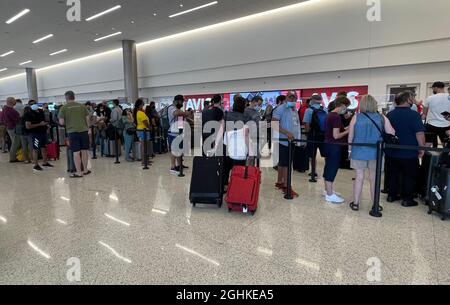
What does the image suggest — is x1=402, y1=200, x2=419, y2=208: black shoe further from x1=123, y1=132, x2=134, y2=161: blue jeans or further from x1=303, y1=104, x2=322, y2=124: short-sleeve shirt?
x1=123, y1=132, x2=134, y2=161: blue jeans

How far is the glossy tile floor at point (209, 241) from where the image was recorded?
215 cm

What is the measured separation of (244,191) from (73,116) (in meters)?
3.70

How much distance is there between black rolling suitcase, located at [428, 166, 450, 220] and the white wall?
7814 millimetres

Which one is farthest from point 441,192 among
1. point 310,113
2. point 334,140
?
point 310,113

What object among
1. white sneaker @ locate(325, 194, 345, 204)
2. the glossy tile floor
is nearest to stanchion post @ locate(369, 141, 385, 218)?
the glossy tile floor

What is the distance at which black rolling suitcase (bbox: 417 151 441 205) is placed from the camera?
3.61 m

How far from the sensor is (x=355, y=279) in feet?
6.81

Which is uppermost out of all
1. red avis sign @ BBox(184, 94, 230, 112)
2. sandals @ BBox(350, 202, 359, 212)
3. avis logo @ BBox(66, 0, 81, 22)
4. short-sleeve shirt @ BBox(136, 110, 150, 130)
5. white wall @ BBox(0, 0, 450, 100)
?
avis logo @ BBox(66, 0, 81, 22)

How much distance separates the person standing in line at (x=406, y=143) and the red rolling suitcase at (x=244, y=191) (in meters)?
1.98

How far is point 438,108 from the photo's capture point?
4402 mm

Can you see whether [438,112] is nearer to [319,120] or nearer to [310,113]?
[319,120]

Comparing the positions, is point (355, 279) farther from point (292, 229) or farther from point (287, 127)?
point (287, 127)

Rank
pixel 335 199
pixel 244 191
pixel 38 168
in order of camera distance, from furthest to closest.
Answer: pixel 38 168
pixel 335 199
pixel 244 191

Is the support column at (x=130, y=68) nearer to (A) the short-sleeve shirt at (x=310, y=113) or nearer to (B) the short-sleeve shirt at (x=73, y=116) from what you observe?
(B) the short-sleeve shirt at (x=73, y=116)
